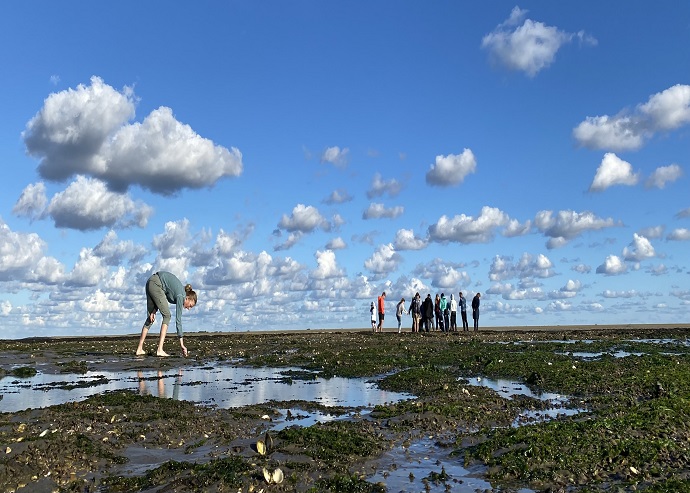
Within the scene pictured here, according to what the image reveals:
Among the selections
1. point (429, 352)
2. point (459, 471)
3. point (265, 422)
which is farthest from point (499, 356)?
point (459, 471)

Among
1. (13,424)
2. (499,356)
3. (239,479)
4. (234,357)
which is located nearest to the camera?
(239,479)

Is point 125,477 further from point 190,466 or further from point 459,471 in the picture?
point 459,471

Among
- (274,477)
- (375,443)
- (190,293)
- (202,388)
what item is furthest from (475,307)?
(274,477)

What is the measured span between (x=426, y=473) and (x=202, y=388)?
332 inches

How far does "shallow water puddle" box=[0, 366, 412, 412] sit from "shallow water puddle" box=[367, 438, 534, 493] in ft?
12.1

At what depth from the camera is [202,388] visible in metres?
14.2

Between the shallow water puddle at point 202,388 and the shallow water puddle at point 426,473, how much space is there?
3.68 m

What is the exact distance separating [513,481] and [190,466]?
3892 mm

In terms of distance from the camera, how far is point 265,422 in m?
9.89

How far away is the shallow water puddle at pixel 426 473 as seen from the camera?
260 inches

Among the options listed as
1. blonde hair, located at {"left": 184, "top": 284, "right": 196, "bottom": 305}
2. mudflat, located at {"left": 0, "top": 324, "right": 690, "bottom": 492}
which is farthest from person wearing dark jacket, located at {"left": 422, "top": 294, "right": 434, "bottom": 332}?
mudflat, located at {"left": 0, "top": 324, "right": 690, "bottom": 492}

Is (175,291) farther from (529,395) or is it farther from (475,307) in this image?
(475,307)

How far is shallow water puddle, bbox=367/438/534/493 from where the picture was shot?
6.61 m

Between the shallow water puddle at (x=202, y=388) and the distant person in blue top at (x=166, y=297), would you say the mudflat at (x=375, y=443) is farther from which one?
the distant person in blue top at (x=166, y=297)
